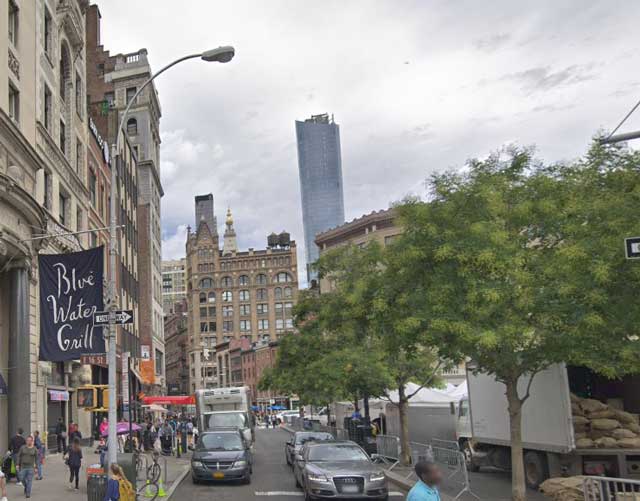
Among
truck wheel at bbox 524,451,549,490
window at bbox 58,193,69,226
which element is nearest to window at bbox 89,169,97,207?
window at bbox 58,193,69,226

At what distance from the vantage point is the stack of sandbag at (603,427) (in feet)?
53.9

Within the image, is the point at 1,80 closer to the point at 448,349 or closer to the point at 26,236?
the point at 26,236

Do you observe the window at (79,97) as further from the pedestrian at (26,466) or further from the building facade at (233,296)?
the building facade at (233,296)

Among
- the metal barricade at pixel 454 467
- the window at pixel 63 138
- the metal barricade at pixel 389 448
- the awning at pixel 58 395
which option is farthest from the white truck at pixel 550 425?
the window at pixel 63 138

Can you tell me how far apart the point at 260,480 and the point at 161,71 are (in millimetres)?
13900

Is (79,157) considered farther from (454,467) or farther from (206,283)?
(206,283)

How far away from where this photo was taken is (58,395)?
30.8 m

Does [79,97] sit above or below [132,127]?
below

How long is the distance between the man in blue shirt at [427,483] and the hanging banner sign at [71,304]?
11923 mm

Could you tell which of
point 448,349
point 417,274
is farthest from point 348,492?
point 417,274

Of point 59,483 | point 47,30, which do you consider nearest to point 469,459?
point 59,483

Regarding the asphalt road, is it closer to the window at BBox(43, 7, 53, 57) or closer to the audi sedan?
the audi sedan

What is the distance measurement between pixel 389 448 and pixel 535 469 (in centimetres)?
846

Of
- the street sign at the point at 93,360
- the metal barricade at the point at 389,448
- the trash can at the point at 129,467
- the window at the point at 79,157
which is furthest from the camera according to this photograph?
the street sign at the point at 93,360
